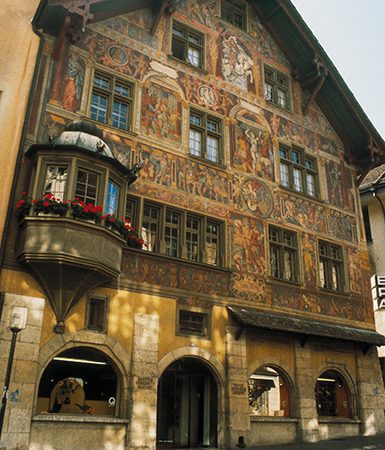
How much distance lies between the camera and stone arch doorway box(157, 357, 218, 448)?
14289 millimetres

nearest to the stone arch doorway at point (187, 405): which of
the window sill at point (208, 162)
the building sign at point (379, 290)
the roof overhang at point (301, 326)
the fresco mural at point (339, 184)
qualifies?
the roof overhang at point (301, 326)

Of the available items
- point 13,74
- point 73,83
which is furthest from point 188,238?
point 13,74

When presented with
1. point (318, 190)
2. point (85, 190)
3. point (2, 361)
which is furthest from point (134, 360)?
point (318, 190)

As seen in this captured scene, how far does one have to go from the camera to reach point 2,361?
10844 mm

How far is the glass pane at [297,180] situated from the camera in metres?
18.7

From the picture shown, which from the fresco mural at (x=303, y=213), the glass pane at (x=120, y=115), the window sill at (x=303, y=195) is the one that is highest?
the glass pane at (x=120, y=115)

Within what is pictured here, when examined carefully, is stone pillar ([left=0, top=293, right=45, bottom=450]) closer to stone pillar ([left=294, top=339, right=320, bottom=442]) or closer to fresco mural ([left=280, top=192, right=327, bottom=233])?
stone pillar ([left=294, top=339, right=320, bottom=442])

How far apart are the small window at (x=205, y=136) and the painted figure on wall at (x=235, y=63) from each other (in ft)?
6.32

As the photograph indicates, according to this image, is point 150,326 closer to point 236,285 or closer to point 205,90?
point 236,285

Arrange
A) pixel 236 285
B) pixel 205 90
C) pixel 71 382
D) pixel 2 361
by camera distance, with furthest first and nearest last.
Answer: pixel 205 90 < pixel 236 285 < pixel 71 382 < pixel 2 361

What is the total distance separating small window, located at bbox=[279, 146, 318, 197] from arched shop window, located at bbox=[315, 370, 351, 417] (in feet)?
20.0

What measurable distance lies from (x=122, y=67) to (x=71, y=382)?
866cm

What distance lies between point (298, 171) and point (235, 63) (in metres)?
4.28

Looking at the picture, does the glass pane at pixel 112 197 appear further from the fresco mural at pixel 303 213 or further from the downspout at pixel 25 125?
the fresco mural at pixel 303 213
